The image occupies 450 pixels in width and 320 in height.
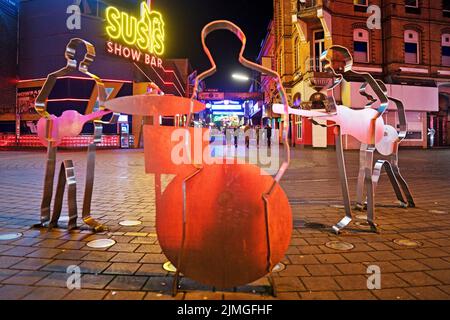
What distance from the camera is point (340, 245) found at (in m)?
3.56

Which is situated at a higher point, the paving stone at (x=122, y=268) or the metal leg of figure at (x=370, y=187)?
the metal leg of figure at (x=370, y=187)

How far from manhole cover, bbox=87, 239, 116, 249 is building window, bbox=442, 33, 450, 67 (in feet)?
95.1

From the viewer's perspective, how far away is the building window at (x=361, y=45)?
23328 millimetres

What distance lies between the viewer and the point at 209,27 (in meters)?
2.52

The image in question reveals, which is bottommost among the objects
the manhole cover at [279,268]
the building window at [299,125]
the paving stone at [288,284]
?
the paving stone at [288,284]

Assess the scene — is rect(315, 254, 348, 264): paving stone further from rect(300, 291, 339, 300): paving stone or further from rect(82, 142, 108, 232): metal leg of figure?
rect(82, 142, 108, 232): metal leg of figure

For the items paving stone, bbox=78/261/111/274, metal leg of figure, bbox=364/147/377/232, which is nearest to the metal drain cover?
paving stone, bbox=78/261/111/274

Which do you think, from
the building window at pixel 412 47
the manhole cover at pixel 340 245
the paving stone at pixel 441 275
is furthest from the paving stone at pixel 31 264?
the building window at pixel 412 47

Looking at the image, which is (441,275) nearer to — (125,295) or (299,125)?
(125,295)

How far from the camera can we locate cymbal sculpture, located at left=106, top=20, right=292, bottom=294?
2.37 metres

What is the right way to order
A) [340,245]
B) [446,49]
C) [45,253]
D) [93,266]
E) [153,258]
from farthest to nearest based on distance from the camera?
[446,49], [340,245], [45,253], [153,258], [93,266]

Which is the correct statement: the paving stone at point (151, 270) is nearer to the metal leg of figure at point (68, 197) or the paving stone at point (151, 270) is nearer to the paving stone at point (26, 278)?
the paving stone at point (26, 278)

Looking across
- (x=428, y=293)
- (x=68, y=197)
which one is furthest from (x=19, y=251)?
(x=428, y=293)

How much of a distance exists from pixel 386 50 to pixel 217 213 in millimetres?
25830
